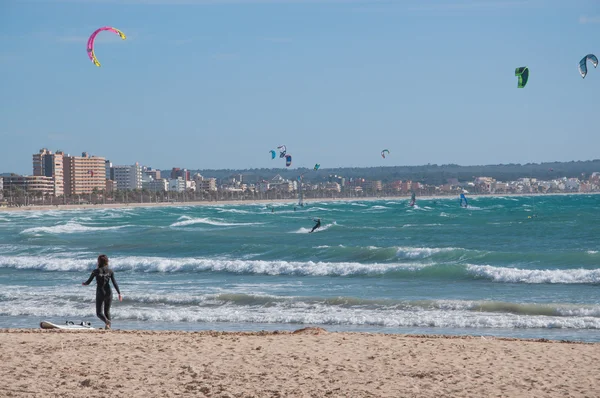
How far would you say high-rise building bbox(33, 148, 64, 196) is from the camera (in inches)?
6722

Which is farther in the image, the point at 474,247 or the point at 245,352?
the point at 474,247

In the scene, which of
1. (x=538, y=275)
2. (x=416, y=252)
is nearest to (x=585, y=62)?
(x=416, y=252)

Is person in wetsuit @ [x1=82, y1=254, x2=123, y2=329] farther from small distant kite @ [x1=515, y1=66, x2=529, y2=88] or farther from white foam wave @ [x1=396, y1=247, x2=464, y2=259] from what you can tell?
small distant kite @ [x1=515, y1=66, x2=529, y2=88]

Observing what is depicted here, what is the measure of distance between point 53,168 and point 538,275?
173777 millimetres

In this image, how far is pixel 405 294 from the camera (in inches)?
599

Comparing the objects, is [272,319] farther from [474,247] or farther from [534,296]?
[474,247]

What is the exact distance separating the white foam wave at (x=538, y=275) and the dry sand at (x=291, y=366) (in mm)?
8759

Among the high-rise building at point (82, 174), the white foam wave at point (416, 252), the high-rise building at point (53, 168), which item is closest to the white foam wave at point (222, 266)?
the white foam wave at point (416, 252)

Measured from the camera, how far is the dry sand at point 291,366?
672 cm

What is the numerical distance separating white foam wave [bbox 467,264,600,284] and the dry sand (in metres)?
8.76

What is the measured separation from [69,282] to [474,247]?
1537 centimetres

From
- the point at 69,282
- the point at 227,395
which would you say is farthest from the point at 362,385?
the point at 69,282

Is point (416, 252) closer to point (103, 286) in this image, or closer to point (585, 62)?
point (585, 62)

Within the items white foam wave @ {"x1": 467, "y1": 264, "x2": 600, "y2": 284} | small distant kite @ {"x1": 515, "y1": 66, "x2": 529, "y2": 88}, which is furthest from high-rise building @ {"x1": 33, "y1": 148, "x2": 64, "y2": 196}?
white foam wave @ {"x1": 467, "y1": 264, "x2": 600, "y2": 284}
